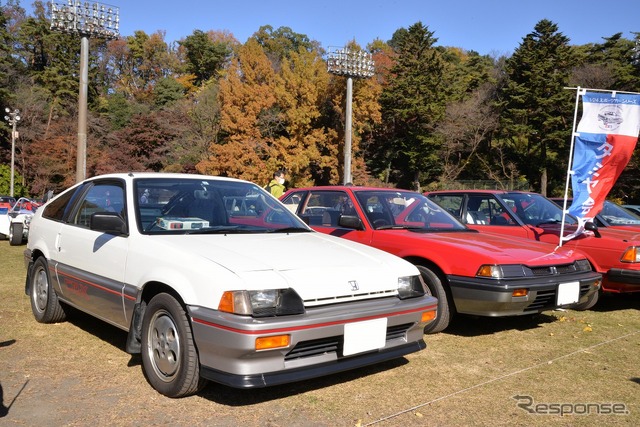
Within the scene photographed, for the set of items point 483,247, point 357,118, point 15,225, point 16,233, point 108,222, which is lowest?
point 16,233

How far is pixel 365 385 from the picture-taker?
3.77 m

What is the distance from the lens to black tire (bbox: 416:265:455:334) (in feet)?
16.6

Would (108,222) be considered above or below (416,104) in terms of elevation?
below

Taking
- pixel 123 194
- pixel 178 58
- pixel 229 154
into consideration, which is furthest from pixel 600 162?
pixel 178 58

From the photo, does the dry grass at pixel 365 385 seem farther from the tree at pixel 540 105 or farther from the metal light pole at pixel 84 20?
the tree at pixel 540 105

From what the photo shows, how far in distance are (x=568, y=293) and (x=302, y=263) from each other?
298 cm

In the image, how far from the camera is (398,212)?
6.04 metres

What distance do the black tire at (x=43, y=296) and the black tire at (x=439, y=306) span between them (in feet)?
11.7

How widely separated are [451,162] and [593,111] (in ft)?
114

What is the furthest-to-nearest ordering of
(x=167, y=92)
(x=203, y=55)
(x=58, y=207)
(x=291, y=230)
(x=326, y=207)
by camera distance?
(x=203, y=55) < (x=167, y=92) < (x=326, y=207) < (x=58, y=207) < (x=291, y=230)

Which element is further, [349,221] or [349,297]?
[349,221]

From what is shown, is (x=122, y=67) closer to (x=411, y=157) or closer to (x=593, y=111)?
(x=411, y=157)

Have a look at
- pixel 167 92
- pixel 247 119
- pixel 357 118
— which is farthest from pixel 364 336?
pixel 167 92

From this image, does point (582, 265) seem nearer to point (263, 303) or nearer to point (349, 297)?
point (349, 297)
